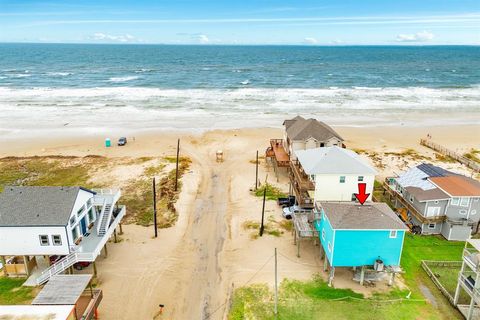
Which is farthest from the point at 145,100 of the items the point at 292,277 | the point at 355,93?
the point at 292,277

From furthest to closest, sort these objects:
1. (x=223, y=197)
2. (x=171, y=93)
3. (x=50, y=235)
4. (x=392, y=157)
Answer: (x=171, y=93)
(x=392, y=157)
(x=223, y=197)
(x=50, y=235)

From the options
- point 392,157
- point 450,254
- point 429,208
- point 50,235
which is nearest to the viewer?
point 50,235

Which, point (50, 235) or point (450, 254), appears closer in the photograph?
point (50, 235)

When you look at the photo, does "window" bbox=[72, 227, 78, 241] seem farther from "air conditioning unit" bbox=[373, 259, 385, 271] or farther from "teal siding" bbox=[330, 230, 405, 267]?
"air conditioning unit" bbox=[373, 259, 385, 271]

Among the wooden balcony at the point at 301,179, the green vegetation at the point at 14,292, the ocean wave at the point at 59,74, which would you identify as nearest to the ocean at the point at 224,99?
the ocean wave at the point at 59,74

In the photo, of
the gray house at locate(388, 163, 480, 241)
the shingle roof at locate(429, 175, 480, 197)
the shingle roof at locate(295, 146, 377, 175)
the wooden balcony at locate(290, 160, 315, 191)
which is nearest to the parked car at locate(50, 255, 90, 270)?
the wooden balcony at locate(290, 160, 315, 191)

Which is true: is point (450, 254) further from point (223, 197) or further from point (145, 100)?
point (145, 100)

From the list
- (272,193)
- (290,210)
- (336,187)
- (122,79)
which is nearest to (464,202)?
(336,187)
